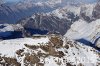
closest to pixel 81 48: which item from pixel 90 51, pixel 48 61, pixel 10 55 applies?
pixel 90 51

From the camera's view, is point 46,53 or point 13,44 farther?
point 13,44

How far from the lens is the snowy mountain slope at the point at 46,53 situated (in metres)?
98.9

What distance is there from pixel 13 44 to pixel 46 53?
486 inches

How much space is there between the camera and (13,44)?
108 meters

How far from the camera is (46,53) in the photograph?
103 metres

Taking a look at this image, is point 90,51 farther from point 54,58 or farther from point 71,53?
point 54,58

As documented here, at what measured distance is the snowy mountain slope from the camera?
3893 inches

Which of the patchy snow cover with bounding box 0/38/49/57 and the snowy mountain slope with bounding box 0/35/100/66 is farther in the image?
the patchy snow cover with bounding box 0/38/49/57

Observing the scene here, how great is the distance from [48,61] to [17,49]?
448 inches

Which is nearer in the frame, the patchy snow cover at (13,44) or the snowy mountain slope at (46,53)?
the snowy mountain slope at (46,53)

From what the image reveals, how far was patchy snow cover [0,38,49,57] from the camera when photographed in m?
103

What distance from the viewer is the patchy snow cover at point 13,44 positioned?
10275 centimetres

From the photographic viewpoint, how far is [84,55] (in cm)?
10838

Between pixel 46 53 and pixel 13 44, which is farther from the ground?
pixel 13 44
